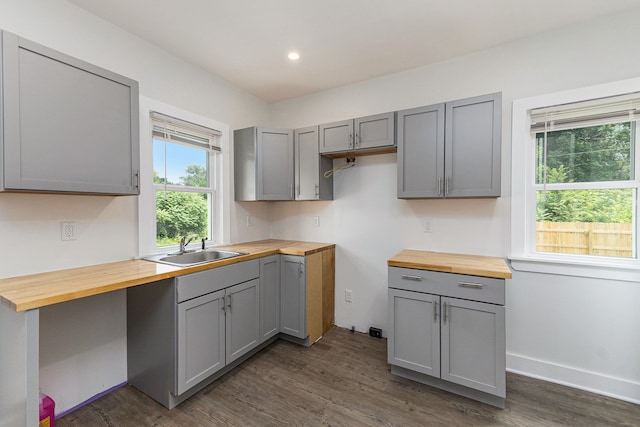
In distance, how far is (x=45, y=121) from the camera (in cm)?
146

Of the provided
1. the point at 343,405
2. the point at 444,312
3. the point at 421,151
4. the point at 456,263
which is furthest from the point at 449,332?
the point at 421,151

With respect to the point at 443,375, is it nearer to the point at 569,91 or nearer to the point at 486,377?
the point at 486,377

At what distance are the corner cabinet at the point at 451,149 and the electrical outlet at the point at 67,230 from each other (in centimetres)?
243

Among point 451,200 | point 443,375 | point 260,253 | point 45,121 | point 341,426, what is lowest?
point 341,426

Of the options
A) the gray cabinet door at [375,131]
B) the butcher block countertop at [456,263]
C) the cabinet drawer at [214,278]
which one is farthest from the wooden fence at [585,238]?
the cabinet drawer at [214,278]

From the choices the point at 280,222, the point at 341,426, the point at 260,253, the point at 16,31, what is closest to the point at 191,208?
the point at 260,253

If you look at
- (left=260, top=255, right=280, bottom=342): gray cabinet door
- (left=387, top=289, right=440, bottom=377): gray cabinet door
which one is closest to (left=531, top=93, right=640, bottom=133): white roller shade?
(left=387, top=289, right=440, bottom=377): gray cabinet door

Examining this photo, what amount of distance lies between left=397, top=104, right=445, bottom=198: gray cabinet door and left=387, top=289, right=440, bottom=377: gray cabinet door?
2.85ft

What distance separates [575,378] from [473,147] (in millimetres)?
1891

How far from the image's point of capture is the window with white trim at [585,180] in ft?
6.48

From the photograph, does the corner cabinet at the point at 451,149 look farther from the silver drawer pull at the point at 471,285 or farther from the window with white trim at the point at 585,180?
the silver drawer pull at the point at 471,285

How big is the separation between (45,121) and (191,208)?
1.31 metres

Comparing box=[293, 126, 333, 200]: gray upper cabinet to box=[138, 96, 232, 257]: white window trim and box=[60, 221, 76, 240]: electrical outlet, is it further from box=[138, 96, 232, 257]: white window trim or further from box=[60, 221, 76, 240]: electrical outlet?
box=[60, 221, 76, 240]: electrical outlet

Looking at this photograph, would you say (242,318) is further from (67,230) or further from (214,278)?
(67,230)
